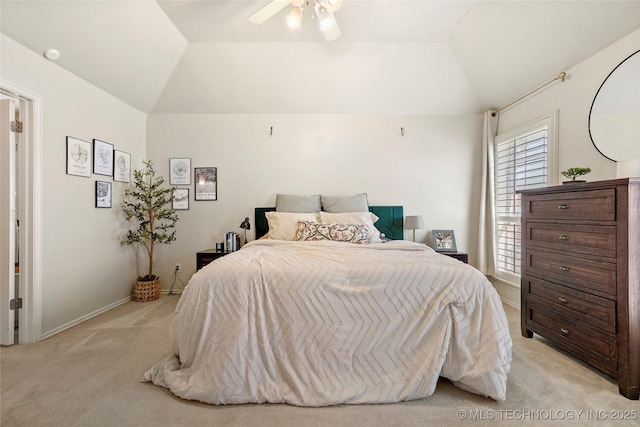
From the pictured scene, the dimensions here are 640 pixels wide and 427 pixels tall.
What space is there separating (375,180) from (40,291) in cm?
357

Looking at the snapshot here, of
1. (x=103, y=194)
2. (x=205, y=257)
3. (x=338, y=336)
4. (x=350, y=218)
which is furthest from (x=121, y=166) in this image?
(x=338, y=336)

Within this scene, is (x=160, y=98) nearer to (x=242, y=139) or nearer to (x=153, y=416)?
(x=242, y=139)

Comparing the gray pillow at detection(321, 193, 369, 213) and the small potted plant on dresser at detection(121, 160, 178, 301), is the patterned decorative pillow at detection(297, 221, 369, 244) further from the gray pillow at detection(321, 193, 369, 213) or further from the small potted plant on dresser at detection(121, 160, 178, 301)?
the small potted plant on dresser at detection(121, 160, 178, 301)

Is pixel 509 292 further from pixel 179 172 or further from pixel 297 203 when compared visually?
pixel 179 172

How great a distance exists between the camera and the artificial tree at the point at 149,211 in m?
3.39

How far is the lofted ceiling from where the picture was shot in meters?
2.29

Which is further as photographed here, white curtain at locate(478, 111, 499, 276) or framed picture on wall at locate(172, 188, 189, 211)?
framed picture on wall at locate(172, 188, 189, 211)

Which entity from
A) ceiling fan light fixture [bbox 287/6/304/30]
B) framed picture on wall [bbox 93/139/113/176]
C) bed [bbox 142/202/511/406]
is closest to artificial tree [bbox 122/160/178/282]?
framed picture on wall [bbox 93/139/113/176]

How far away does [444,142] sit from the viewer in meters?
3.80

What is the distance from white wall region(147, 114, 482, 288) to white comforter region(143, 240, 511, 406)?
2200mm

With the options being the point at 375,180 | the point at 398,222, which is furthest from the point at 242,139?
the point at 398,222

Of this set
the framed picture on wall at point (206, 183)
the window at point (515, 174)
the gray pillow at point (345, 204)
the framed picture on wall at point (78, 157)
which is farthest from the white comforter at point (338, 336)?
the framed picture on wall at point (206, 183)

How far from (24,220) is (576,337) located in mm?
4222

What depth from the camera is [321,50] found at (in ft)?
10.4
